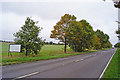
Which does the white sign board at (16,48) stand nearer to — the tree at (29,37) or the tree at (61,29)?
the tree at (29,37)

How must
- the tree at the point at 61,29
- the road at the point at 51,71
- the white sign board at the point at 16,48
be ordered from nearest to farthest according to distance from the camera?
the road at the point at 51,71 → the white sign board at the point at 16,48 → the tree at the point at 61,29

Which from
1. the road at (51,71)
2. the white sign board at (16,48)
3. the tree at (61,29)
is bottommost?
the road at (51,71)

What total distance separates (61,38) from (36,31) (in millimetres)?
10557

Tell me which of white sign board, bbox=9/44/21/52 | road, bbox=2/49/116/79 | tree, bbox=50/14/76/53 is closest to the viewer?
road, bbox=2/49/116/79

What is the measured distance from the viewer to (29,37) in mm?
21406

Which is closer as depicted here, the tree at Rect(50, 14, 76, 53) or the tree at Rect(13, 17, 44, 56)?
the tree at Rect(13, 17, 44, 56)

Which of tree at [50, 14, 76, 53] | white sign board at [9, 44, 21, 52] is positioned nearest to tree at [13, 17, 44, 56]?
white sign board at [9, 44, 21, 52]

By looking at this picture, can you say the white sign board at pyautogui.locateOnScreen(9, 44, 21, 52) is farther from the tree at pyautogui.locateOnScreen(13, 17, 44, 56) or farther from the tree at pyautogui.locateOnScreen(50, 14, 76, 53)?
the tree at pyautogui.locateOnScreen(50, 14, 76, 53)

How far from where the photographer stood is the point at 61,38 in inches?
1249

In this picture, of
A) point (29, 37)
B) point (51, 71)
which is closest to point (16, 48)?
point (29, 37)

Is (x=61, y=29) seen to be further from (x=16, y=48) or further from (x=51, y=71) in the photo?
(x=51, y=71)

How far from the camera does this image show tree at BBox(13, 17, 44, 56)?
21531mm

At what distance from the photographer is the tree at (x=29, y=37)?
21531 mm

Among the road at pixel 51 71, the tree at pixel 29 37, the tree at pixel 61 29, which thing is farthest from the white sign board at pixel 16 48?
the tree at pixel 61 29
